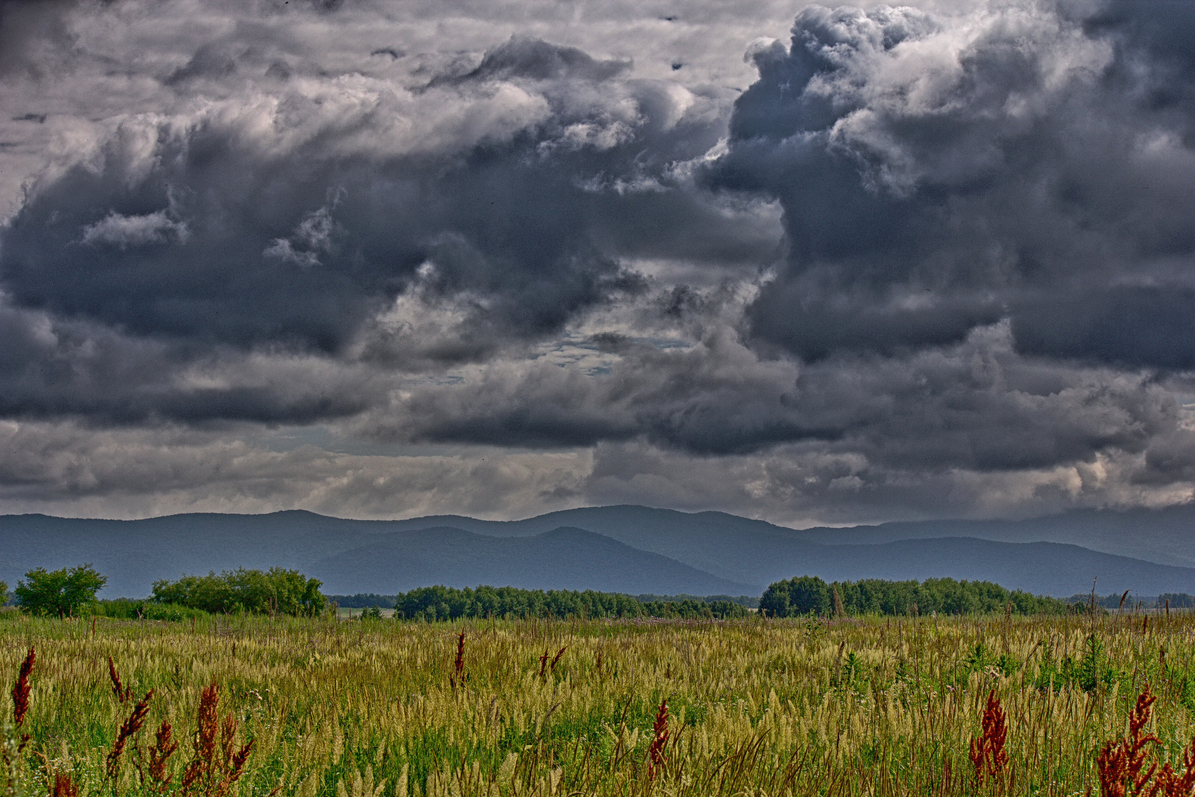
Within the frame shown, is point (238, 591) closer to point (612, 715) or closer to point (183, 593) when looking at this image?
point (183, 593)

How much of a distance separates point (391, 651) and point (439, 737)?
7321 mm

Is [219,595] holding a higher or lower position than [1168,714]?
lower

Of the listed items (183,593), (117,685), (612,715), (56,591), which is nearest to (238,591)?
(183,593)

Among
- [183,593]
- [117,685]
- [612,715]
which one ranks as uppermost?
[117,685]

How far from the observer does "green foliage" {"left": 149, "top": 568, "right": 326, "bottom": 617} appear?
52.3 metres

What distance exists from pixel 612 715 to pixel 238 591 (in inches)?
2056

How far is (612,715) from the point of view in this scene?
7441 mm

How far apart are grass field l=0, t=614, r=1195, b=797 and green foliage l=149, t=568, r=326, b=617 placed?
4072 cm

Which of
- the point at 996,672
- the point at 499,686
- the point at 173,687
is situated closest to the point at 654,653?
the point at 499,686

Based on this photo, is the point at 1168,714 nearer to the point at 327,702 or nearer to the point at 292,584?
the point at 327,702

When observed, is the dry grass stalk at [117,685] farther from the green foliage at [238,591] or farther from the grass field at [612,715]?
the green foliage at [238,591]

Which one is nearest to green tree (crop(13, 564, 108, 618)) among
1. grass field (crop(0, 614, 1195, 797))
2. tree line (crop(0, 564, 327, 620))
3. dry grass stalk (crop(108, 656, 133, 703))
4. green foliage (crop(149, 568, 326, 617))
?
tree line (crop(0, 564, 327, 620))

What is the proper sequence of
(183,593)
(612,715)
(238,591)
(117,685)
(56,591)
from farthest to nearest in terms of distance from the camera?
(183,593), (238,591), (56,591), (612,715), (117,685)

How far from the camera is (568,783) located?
480 cm
